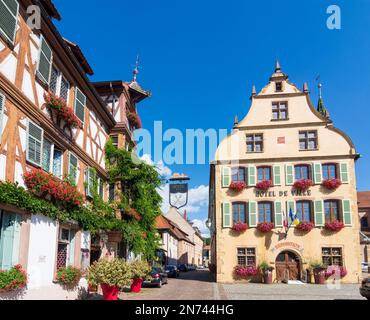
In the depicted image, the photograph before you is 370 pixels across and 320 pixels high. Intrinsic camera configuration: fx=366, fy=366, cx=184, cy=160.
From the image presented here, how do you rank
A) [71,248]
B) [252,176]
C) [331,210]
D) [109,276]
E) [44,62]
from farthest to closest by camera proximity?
[252,176], [331,210], [71,248], [109,276], [44,62]

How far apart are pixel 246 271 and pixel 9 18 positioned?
66.2 ft

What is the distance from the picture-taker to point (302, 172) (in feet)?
82.7

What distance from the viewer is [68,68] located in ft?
43.4

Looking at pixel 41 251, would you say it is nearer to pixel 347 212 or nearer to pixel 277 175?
pixel 277 175

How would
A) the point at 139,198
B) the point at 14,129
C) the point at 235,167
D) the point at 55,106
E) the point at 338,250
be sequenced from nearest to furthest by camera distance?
1. the point at 14,129
2. the point at 55,106
3. the point at 139,198
4. the point at 338,250
5. the point at 235,167

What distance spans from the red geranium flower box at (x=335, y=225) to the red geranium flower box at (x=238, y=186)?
5863 millimetres

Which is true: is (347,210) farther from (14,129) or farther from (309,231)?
(14,129)

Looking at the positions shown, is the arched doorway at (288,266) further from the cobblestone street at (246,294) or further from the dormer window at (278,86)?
the dormer window at (278,86)

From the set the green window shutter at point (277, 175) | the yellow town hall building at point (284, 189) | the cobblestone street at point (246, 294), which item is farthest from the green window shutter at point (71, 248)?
the green window shutter at point (277, 175)

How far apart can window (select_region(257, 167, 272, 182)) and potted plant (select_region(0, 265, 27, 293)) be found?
18.9 metres

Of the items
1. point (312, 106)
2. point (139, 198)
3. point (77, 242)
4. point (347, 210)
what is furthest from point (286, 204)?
point (77, 242)

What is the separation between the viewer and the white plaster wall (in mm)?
9914

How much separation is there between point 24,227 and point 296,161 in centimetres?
1977

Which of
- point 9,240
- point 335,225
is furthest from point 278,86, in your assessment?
point 9,240
